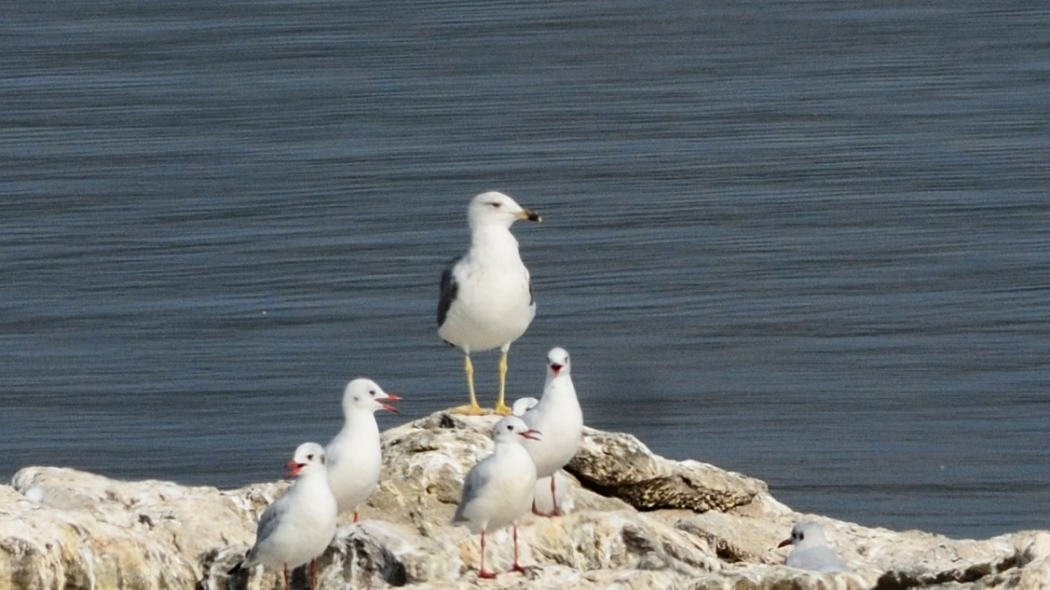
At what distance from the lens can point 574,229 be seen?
23.5 meters

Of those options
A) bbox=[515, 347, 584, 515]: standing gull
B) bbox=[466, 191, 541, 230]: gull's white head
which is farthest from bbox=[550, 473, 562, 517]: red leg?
bbox=[466, 191, 541, 230]: gull's white head

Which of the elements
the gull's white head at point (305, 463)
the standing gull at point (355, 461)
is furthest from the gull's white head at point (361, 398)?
the gull's white head at point (305, 463)

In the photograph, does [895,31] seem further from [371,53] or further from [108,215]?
[108,215]

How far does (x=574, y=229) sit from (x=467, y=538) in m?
14.0

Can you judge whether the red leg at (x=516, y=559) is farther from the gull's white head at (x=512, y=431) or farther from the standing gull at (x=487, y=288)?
the standing gull at (x=487, y=288)

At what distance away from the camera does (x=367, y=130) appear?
2802cm

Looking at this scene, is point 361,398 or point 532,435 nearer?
point 532,435

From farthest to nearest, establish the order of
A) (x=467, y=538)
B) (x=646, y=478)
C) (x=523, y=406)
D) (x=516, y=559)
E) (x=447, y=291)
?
1. (x=447, y=291)
2. (x=523, y=406)
3. (x=646, y=478)
4. (x=467, y=538)
5. (x=516, y=559)

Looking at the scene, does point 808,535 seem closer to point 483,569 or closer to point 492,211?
point 483,569

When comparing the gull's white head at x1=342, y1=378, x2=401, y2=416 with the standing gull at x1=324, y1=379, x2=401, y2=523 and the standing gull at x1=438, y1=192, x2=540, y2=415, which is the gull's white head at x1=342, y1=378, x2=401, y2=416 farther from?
the standing gull at x1=438, y1=192, x2=540, y2=415

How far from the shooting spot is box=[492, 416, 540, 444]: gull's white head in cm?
920

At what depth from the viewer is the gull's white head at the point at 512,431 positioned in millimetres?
9195

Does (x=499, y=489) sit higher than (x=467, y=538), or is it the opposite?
(x=499, y=489)

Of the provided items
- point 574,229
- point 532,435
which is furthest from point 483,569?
point 574,229
